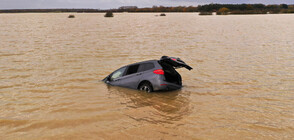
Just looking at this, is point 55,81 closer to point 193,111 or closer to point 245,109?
point 193,111

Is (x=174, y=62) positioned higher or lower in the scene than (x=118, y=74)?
higher

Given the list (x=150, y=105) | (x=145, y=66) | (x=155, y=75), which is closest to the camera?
(x=150, y=105)

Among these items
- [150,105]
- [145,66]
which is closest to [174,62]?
[145,66]

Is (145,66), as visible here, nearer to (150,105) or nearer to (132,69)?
(132,69)

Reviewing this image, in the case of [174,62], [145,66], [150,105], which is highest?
[174,62]

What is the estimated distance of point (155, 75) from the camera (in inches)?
421

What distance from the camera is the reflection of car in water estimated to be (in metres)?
10.7

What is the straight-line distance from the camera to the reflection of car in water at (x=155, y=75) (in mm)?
10719

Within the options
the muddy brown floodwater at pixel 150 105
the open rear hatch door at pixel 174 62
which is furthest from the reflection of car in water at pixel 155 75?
the muddy brown floodwater at pixel 150 105

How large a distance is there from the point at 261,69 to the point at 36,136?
13.2 m

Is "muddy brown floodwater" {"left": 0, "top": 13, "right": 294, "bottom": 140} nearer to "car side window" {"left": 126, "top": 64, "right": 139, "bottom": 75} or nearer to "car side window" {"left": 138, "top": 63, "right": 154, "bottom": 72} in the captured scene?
"car side window" {"left": 126, "top": 64, "right": 139, "bottom": 75}

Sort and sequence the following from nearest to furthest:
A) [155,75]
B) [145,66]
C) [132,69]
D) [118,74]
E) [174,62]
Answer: [155,75], [174,62], [145,66], [132,69], [118,74]

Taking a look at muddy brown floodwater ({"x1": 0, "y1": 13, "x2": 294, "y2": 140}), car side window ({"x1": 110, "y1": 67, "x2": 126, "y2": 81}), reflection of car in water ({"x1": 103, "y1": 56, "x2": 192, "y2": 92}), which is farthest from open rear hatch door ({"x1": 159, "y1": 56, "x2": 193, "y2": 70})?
car side window ({"x1": 110, "y1": 67, "x2": 126, "y2": 81})

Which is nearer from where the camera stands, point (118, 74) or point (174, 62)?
point (174, 62)
